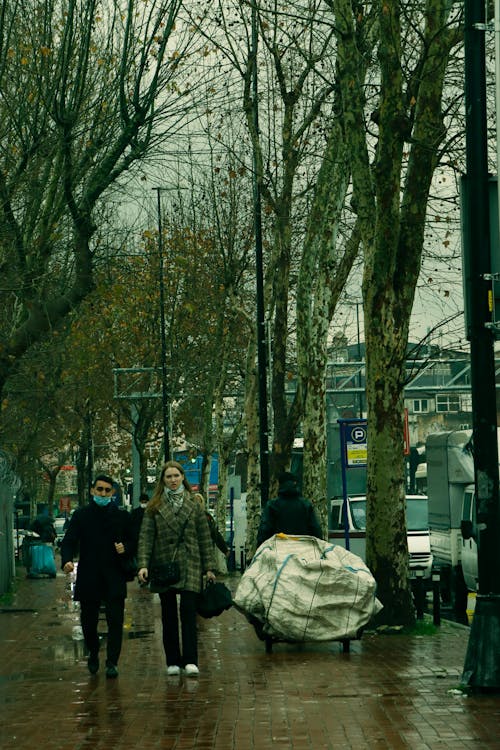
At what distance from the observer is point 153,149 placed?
20.7 m

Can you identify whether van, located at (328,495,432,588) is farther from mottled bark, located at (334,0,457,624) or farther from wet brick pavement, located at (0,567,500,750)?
wet brick pavement, located at (0,567,500,750)

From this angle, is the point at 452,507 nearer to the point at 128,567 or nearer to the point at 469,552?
the point at 469,552

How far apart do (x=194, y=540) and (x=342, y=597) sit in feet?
7.45

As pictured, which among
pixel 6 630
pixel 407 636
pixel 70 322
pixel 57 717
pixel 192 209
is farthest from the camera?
pixel 192 209

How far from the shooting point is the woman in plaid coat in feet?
40.8

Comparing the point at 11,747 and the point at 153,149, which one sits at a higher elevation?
the point at 153,149

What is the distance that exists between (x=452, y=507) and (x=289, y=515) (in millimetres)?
10781

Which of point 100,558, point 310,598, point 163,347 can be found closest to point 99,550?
point 100,558

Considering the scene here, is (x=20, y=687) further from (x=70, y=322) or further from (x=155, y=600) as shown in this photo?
(x=70, y=322)

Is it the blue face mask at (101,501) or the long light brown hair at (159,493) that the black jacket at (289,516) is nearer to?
the long light brown hair at (159,493)

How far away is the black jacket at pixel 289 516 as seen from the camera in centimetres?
1566

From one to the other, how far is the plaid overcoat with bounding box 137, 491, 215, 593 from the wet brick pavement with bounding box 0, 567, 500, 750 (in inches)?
36.0

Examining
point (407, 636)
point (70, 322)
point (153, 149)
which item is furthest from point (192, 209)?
point (407, 636)

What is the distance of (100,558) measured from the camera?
503 inches
